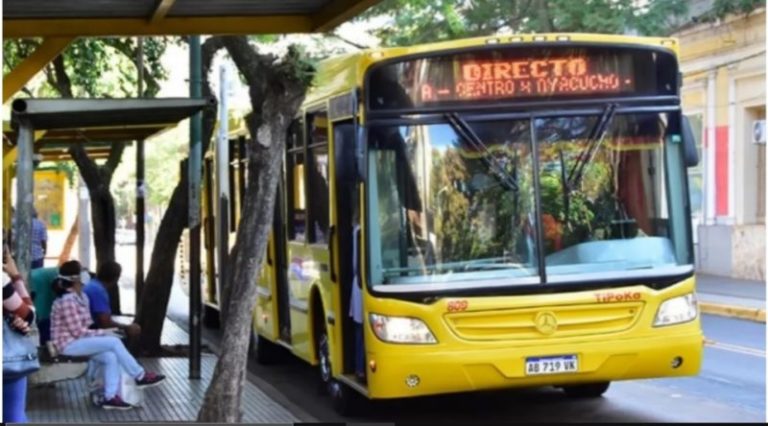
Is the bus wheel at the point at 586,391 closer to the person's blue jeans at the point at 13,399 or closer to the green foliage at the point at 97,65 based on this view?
the person's blue jeans at the point at 13,399

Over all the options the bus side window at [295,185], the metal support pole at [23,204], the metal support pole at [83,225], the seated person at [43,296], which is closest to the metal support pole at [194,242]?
the bus side window at [295,185]

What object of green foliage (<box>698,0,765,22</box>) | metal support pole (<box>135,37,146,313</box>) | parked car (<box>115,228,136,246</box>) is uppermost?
green foliage (<box>698,0,765,22</box>)

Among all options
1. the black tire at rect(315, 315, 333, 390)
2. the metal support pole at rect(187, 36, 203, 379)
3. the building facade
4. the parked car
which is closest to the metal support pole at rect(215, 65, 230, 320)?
the metal support pole at rect(187, 36, 203, 379)

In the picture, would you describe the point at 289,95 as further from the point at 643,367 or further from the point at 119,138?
the point at 119,138

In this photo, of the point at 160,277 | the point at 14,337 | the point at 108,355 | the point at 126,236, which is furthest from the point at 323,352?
the point at 126,236

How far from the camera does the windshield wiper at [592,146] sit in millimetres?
8992

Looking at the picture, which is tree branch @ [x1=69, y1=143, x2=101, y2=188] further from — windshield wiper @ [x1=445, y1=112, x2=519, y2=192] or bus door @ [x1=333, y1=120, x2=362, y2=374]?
windshield wiper @ [x1=445, y1=112, x2=519, y2=192]

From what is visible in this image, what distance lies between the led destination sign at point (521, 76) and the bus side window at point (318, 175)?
133 centimetres

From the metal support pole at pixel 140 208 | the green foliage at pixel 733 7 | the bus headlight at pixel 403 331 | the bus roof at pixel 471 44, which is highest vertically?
the green foliage at pixel 733 7

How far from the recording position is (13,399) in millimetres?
7008

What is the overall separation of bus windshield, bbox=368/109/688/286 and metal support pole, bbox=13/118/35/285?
286 centimetres

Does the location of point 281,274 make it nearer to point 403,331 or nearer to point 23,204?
point 23,204

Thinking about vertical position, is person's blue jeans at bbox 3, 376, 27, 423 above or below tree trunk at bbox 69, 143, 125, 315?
below

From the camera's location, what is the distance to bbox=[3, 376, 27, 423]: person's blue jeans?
696 cm
